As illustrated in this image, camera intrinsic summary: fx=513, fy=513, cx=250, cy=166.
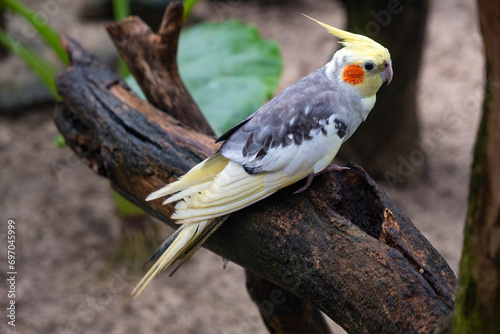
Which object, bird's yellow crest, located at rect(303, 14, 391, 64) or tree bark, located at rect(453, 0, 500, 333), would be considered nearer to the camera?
tree bark, located at rect(453, 0, 500, 333)

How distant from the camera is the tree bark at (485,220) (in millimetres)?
836

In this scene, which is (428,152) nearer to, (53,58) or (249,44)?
(249,44)

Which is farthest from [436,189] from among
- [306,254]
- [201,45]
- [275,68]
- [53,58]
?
[53,58]

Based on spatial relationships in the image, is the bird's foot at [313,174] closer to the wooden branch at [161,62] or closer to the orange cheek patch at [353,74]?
the orange cheek patch at [353,74]

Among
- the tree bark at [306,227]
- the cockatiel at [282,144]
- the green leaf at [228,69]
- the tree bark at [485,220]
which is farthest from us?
the green leaf at [228,69]

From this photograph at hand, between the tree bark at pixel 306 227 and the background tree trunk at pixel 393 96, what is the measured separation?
1863 millimetres

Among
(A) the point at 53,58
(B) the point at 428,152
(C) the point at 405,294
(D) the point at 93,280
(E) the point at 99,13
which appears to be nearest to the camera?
(C) the point at 405,294

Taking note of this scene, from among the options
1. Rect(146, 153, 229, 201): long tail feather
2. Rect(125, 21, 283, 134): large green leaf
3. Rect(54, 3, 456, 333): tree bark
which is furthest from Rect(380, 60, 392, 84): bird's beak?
Rect(125, 21, 283, 134): large green leaf

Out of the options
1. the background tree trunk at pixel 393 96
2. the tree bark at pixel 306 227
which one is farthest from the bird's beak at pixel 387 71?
the background tree trunk at pixel 393 96

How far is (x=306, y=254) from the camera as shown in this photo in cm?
139

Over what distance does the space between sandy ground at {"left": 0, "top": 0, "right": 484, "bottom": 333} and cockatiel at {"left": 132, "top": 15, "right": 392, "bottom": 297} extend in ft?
5.53

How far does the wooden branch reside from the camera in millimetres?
2137

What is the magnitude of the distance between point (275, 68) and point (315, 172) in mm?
1402

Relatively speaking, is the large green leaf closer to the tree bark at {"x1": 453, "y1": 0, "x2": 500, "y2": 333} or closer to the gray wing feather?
the gray wing feather
